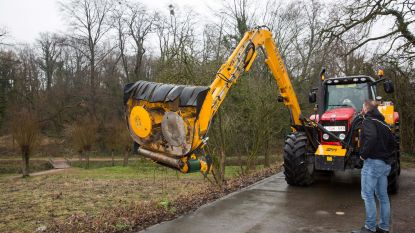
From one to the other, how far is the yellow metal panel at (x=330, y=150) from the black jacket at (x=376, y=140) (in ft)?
8.03

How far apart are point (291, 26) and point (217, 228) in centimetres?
2944

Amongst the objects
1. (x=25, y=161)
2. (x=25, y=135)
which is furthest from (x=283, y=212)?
(x=25, y=135)

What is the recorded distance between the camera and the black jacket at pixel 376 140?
5.23 meters

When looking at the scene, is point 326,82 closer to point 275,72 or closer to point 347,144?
point 275,72

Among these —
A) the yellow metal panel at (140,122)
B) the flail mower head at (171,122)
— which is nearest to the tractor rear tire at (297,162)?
the flail mower head at (171,122)

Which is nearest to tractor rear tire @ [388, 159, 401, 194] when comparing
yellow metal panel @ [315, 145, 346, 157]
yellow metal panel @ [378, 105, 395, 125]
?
yellow metal panel @ [315, 145, 346, 157]

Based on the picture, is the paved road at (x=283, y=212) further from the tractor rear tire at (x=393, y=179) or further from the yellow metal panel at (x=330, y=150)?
the yellow metal panel at (x=330, y=150)

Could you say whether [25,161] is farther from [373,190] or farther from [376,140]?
[376,140]

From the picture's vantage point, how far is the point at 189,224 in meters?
5.99

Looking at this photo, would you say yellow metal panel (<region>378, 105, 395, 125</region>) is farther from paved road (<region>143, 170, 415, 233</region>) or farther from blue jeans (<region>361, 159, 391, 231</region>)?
blue jeans (<region>361, 159, 391, 231</region>)

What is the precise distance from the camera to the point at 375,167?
525cm

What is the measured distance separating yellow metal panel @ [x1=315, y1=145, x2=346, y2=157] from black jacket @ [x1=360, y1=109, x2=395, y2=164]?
2.45 meters

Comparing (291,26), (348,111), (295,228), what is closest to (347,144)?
(348,111)

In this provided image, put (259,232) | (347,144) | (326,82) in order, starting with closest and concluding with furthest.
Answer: (259,232) < (347,144) < (326,82)
